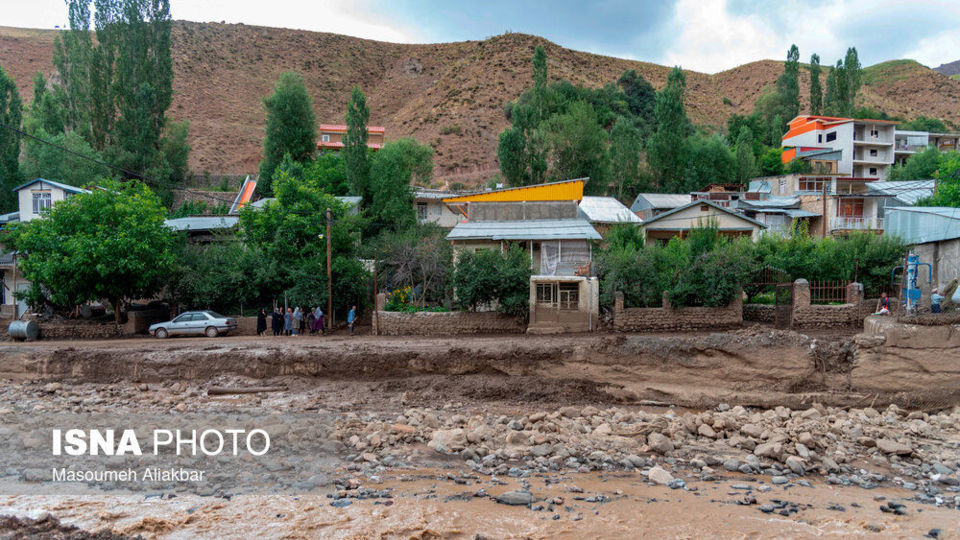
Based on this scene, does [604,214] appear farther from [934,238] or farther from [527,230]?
[934,238]

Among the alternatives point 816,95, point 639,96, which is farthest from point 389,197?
point 816,95

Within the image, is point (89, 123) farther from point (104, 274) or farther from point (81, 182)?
point (104, 274)

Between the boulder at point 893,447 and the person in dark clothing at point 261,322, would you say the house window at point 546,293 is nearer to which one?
the person in dark clothing at point 261,322

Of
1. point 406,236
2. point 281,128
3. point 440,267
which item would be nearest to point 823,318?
point 440,267

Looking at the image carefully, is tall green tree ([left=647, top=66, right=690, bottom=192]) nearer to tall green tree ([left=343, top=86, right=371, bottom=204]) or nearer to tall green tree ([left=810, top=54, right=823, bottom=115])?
tall green tree ([left=343, top=86, right=371, bottom=204])

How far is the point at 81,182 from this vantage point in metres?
38.0

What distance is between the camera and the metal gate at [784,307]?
23109mm

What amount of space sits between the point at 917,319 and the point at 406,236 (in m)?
21.1

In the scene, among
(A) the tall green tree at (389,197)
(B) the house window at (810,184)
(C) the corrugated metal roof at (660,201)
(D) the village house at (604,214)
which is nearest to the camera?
(D) the village house at (604,214)

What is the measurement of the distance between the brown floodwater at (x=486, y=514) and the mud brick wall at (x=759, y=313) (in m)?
13.4

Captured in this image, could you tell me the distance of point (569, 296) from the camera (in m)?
23.6

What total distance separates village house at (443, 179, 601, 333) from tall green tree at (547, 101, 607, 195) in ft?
40.9

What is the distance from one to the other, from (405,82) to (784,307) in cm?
9035

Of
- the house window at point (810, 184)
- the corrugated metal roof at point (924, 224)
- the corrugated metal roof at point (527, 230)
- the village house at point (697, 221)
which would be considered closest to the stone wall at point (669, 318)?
the corrugated metal roof at point (527, 230)
